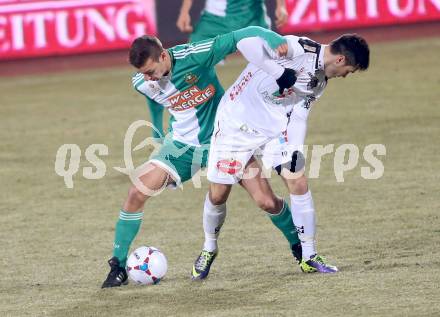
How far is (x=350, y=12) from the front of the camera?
706 inches

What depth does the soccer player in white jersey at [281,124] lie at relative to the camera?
7.08 meters

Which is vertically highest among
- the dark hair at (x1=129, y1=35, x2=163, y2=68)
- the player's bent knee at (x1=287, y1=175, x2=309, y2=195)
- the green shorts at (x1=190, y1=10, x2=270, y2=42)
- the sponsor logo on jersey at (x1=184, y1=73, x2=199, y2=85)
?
the dark hair at (x1=129, y1=35, x2=163, y2=68)

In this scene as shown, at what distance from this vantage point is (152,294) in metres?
6.94

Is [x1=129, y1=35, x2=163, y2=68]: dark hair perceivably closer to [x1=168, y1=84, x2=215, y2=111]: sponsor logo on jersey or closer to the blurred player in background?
[x1=168, y1=84, x2=215, y2=111]: sponsor logo on jersey

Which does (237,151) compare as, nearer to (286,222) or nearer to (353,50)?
(286,222)

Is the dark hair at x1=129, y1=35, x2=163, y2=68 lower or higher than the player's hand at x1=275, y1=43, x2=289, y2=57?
lower

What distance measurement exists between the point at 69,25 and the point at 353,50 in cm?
1086

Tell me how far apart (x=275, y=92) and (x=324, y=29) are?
432 inches

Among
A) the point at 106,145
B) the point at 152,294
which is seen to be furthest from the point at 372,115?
the point at 152,294

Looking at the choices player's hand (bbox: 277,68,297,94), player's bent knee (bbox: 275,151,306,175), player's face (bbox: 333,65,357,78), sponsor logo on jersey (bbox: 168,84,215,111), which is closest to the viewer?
player's hand (bbox: 277,68,297,94)

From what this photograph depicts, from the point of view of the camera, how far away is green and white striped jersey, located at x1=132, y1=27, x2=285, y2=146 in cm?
716

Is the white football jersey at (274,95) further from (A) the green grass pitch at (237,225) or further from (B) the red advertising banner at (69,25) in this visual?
(B) the red advertising banner at (69,25)

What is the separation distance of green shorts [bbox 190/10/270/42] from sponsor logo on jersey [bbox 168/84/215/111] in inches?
206

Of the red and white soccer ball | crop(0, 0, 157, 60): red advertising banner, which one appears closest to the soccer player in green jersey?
the red and white soccer ball
